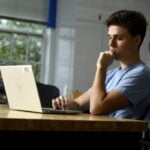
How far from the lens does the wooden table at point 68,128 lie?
1.28 meters

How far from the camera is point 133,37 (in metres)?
2.14

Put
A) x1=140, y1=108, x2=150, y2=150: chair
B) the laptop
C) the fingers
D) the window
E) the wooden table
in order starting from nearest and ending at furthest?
the wooden table < the laptop < x1=140, y1=108, x2=150, y2=150: chair < the fingers < the window

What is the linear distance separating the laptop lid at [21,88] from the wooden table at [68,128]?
173 millimetres

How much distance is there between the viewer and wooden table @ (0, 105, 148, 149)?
50.3 inches

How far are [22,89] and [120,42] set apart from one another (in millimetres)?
681

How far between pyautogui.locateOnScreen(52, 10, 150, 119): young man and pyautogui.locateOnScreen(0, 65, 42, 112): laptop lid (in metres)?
0.31

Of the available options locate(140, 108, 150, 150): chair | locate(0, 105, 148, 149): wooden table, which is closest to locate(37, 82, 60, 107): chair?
locate(140, 108, 150, 150): chair

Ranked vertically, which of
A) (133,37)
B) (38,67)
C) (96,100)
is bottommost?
(38,67)

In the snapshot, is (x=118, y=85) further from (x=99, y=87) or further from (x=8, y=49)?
(x=8, y=49)

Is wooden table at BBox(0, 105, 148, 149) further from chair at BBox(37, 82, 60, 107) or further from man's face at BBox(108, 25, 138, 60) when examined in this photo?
chair at BBox(37, 82, 60, 107)

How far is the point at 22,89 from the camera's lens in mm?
1662

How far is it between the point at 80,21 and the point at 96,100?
2.98 metres

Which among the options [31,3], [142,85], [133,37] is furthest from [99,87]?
[31,3]
